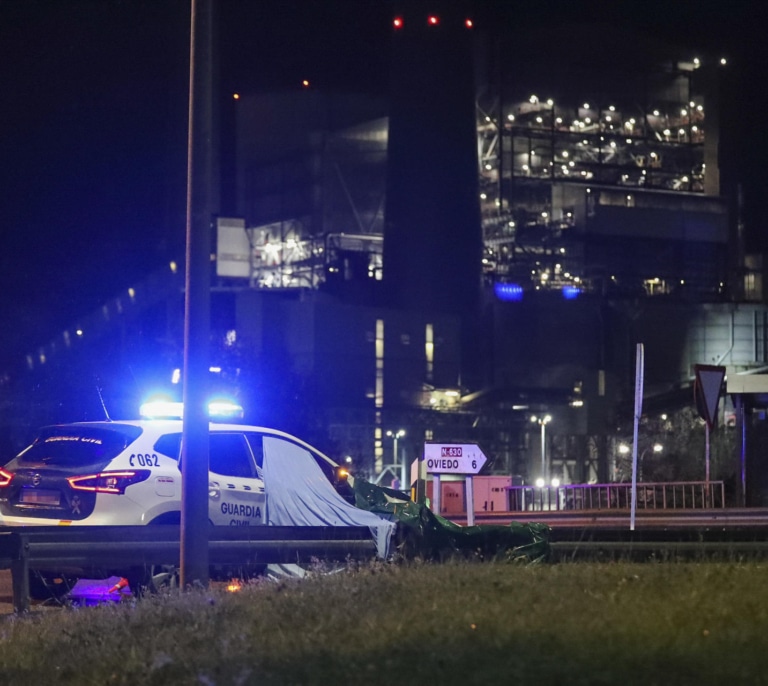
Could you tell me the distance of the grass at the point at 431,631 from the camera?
6.19 meters

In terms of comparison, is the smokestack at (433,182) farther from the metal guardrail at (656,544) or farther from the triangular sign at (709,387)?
the metal guardrail at (656,544)

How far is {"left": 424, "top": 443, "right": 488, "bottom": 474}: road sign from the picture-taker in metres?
15.6

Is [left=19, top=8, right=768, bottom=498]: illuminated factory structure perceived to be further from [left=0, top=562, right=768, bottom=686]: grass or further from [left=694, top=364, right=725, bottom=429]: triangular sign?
[left=0, top=562, right=768, bottom=686]: grass

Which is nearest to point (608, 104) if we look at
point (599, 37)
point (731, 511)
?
point (599, 37)

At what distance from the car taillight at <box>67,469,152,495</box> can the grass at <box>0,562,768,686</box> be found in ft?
7.91

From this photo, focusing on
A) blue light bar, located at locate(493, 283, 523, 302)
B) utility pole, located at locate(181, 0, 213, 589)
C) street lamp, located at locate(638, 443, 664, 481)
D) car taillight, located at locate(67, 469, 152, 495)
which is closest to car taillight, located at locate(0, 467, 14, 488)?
car taillight, located at locate(67, 469, 152, 495)

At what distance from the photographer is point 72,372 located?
45.7 m

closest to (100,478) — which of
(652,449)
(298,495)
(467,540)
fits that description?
(298,495)

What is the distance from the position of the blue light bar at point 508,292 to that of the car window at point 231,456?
5248cm

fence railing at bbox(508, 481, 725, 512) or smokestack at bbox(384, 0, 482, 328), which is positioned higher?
smokestack at bbox(384, 0, 482, 328)

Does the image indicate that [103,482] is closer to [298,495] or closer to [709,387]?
[298,495]

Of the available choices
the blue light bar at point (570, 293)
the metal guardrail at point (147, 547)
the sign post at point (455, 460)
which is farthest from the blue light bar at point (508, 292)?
the metal guardrail at point (147, 547)

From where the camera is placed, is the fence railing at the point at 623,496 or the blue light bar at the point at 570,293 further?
the blue light bar at the point at 570,293

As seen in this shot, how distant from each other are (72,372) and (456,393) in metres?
25.2
